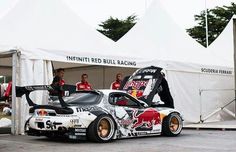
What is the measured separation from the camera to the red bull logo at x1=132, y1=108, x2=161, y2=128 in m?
11.6

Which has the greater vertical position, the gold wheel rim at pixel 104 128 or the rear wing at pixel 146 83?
the rear wing at pixel 146 83

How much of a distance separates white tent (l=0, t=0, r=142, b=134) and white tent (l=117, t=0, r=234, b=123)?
1.84 metres

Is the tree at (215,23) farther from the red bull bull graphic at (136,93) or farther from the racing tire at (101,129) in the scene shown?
the racing tire at (101,129)

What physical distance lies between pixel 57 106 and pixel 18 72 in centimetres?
268

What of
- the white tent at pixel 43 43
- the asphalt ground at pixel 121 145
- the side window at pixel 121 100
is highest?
the white tent at pixel 43 43

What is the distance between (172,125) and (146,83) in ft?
5.51

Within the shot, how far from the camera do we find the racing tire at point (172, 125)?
12.3 metres

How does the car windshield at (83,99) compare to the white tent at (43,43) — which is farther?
the white tent at (43,43)

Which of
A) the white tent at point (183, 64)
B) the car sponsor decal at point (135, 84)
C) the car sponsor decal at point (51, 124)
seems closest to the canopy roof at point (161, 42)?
the white tent at point (183, 64)

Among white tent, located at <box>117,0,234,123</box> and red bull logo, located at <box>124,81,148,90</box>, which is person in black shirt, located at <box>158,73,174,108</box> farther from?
white tent, located at <box>117,0,234,123</box>

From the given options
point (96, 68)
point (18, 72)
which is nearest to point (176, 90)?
point (96, 68)

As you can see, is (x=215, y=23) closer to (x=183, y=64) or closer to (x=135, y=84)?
(x=183, y=64)

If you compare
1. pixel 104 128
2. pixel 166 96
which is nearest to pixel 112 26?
pixel 166 96

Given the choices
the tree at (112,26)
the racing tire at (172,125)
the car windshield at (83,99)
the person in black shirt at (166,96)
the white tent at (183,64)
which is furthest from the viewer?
the tree at (112,26)
